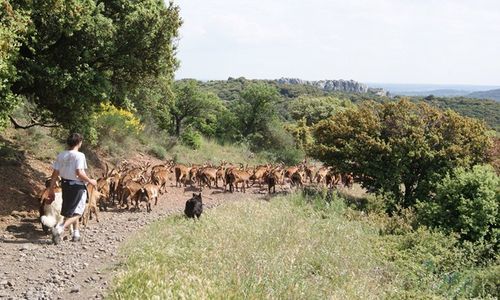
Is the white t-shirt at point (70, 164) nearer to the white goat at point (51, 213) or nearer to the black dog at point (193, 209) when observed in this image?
the white goat at point (51, 213)

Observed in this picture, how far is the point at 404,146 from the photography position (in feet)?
59.6

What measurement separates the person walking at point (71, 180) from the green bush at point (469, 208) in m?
10.8

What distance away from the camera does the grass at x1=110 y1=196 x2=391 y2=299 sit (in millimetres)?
6488

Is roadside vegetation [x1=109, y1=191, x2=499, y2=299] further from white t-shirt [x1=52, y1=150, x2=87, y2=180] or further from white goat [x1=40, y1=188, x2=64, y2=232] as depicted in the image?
white t-shirt [x1=52, y1=150, x2=87, y2=180]

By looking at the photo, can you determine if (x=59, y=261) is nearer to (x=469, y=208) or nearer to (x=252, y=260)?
(x=252, y=260)

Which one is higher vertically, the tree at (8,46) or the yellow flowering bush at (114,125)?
the tree at (8,46)

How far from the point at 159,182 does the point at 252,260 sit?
909 centimetres

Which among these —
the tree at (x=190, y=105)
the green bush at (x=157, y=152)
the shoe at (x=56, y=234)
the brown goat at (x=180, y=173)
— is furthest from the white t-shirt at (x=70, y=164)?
the tree at (x=190, y=105)

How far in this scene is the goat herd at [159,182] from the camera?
36.5 feet

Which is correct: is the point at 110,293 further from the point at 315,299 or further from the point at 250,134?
the point at 250,134

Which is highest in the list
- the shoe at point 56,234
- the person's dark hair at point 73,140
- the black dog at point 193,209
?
the person's dark hair at point 73,140

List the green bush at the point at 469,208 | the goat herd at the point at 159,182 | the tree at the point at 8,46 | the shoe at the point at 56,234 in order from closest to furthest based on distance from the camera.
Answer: the tree at the point at 8,46 → the shoe at the point at 56,234 → the goat herd at the point at 159,182 → the green bush at the point at 469,208

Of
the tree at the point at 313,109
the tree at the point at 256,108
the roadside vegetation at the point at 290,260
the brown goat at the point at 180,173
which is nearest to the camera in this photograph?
the roadside vegetation at the point at 290,260

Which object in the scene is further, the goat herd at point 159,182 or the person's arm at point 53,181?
the goat herd at point 159,182
